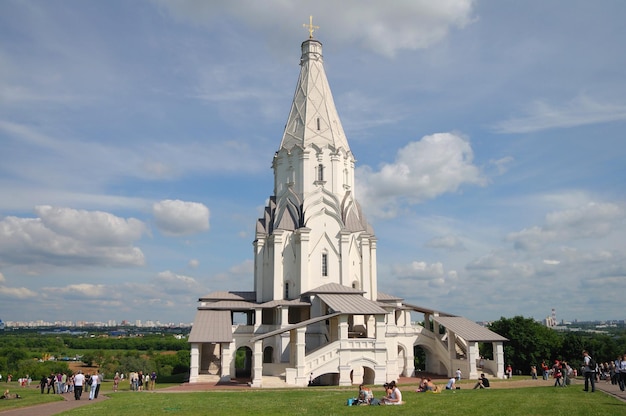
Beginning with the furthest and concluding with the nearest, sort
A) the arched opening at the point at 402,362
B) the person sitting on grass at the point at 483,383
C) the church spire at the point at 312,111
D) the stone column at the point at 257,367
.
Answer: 1. the church spire at the point at 312,111
2. the arched opening at the point at 402,362
3. the stone column at the point at 257,367
4. the person sitting on grass at the point at 483,383

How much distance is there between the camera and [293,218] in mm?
40062

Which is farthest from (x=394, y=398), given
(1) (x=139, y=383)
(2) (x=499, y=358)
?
(2) (x=499, y=358)

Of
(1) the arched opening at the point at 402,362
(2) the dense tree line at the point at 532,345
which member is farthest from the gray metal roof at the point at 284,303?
(2) the dense tree line at the point at 532,345

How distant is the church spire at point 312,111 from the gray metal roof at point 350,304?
12.4 metres

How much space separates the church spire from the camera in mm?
41812

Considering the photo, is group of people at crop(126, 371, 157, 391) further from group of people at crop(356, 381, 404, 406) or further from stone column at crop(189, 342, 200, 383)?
group of people at crop(356, 381, 404, 406)

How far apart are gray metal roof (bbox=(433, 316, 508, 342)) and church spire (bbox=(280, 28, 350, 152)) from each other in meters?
15.2

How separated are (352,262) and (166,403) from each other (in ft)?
74.9

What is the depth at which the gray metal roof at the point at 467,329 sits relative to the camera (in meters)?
33.8

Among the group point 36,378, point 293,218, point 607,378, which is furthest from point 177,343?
point 607,378

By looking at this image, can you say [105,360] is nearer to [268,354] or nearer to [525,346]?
[268,354]

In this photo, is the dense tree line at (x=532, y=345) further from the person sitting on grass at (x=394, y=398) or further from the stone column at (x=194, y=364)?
the person sitting on grass at (x=394, y=398)

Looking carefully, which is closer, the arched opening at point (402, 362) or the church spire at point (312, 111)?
the arched opening at point (402, 362)

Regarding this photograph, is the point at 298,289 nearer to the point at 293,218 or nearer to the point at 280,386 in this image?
the point at 293,218
